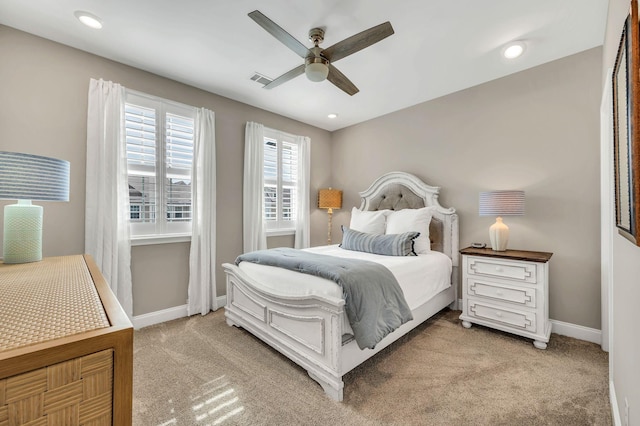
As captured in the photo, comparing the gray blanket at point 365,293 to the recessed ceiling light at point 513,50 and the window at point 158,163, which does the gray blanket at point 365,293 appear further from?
the recessed ceiling light at point 513,50

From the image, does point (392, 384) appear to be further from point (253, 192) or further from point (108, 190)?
point (108, 190)

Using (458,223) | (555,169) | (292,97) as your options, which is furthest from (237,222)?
(555,169)

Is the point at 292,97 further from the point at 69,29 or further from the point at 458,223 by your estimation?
the point at 458,223

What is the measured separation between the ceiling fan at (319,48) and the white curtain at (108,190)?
1.72 meters

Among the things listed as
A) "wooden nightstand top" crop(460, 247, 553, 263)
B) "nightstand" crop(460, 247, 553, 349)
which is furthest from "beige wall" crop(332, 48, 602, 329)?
"nightstand" crop(460, 247, 553, 349)

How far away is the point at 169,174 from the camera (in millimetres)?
3043

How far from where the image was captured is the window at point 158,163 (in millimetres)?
2820

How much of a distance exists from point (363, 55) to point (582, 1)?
1.60 m

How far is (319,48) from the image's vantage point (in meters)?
2.06

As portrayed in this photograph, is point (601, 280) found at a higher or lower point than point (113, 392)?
lower

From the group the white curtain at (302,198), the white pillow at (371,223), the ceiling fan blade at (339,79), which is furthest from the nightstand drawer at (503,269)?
the white curtain at (302,198)

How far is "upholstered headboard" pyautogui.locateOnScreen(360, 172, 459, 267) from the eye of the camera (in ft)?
10.8

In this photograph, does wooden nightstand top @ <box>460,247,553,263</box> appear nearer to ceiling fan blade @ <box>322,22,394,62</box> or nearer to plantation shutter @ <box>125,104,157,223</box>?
ceiling fan blade @ <box>322,22,394,62</box>

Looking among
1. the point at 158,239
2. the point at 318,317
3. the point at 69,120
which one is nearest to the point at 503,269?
the point at 318,317
